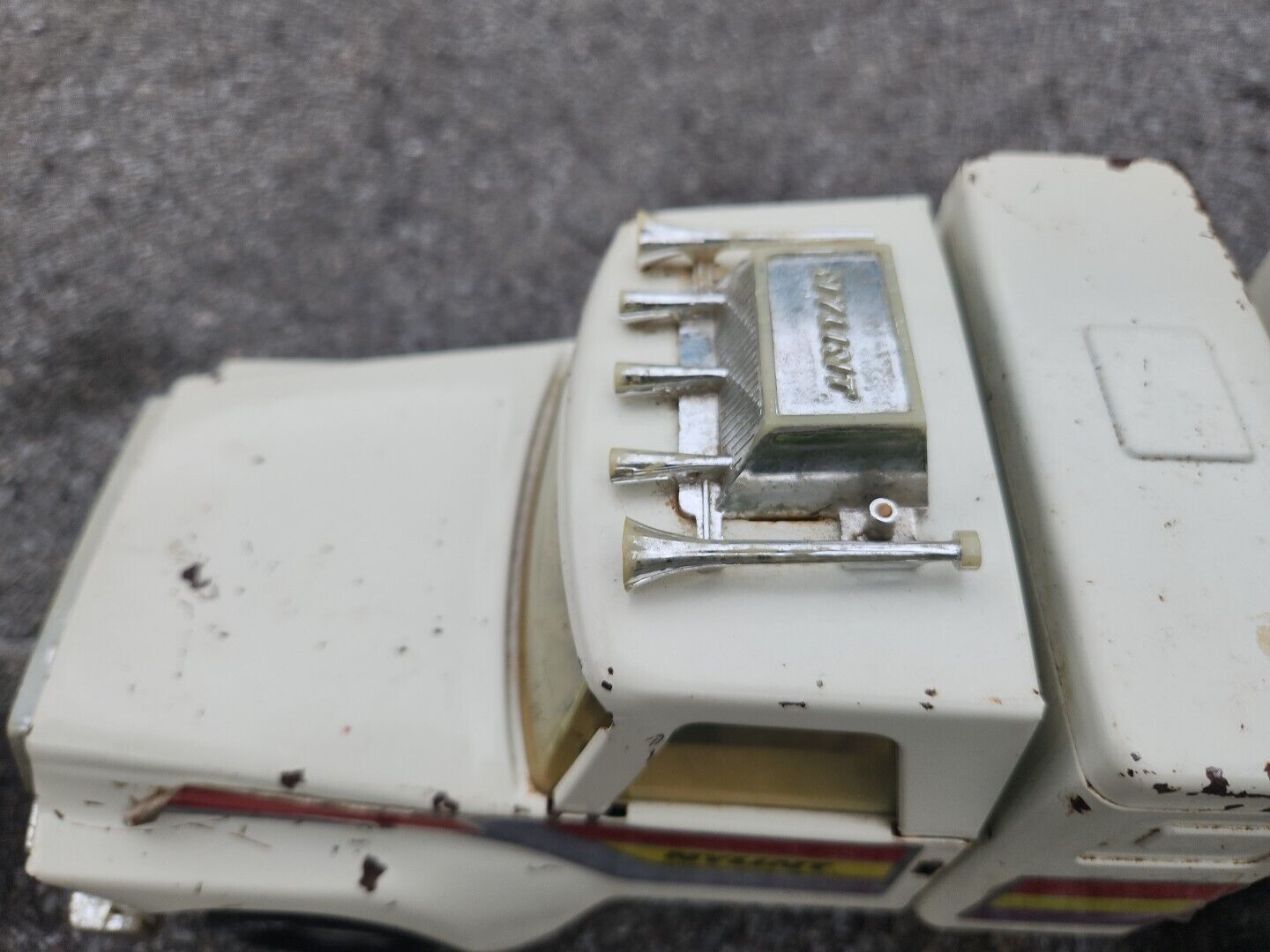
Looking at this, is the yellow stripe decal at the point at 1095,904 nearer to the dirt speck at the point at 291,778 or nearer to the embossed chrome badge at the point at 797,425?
the embossed chrome badge at the point at 797,425

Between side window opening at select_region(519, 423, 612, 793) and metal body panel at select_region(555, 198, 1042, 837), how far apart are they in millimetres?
38

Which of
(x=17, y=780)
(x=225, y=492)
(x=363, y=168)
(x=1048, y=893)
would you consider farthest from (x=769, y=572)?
(x=363, y=168)

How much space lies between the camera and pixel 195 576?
63.7 inches

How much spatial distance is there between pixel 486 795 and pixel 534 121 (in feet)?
8.83

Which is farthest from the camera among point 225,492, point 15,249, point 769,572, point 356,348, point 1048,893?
point 356,348

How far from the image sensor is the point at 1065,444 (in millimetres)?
1358

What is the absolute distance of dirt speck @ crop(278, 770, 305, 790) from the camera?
1.42 m

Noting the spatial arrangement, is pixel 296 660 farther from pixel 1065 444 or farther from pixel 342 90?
pixel 342 90

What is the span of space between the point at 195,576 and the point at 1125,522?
1.53 m

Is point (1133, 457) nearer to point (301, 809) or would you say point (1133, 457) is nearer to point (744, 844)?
point (744, 844)

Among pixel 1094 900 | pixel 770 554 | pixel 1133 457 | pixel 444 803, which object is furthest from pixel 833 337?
pixel 1094 900

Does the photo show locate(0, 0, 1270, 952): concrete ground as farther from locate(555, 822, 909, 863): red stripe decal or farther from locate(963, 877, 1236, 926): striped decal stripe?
locate(963, 877, 1236, 926): striped decal stripe

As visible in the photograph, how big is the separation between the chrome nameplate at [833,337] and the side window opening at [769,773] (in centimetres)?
52

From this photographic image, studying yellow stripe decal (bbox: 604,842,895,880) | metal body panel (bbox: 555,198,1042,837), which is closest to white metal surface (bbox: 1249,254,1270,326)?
metal body panel (bbox: 555,198,1042,837)
